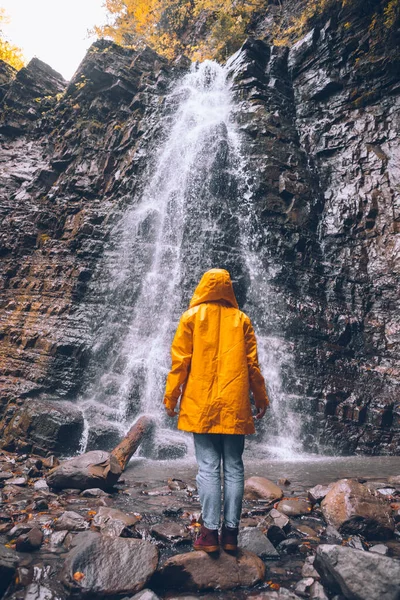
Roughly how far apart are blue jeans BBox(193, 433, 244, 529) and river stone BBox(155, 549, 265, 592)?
239mm

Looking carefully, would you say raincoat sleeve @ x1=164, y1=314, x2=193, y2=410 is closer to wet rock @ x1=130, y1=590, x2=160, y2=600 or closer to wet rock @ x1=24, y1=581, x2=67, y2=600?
wet rock @ x1=130, y1=590, x2=160, y2=600

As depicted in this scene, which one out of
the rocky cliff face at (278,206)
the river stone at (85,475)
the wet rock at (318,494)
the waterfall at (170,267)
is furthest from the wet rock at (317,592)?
the rocky cliff face at (278,206)

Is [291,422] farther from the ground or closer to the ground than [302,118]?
closer to the ground

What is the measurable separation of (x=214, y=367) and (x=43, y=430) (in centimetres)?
571

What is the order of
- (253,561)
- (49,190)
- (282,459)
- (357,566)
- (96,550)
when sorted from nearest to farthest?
(357,566) < (96,550) < (253,561) < (282,459) < (49,190)

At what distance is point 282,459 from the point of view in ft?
24.8

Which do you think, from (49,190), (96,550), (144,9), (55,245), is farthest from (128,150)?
(144,9)

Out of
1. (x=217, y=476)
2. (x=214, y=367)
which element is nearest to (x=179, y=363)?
(x=214, y=367)

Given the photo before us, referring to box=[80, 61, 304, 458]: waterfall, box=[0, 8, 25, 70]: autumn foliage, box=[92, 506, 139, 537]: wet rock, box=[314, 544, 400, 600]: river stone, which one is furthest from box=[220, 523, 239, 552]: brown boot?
box=[0, 8, 25, 70]: autumn foliage

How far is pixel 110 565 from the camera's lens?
8.62ft

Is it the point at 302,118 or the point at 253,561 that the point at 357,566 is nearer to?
the point at 253,561

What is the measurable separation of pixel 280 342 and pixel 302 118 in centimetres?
924

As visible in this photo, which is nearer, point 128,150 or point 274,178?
point 274,178

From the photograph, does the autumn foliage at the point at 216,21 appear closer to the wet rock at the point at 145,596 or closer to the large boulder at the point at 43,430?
the large boulder at the point at 43,430
